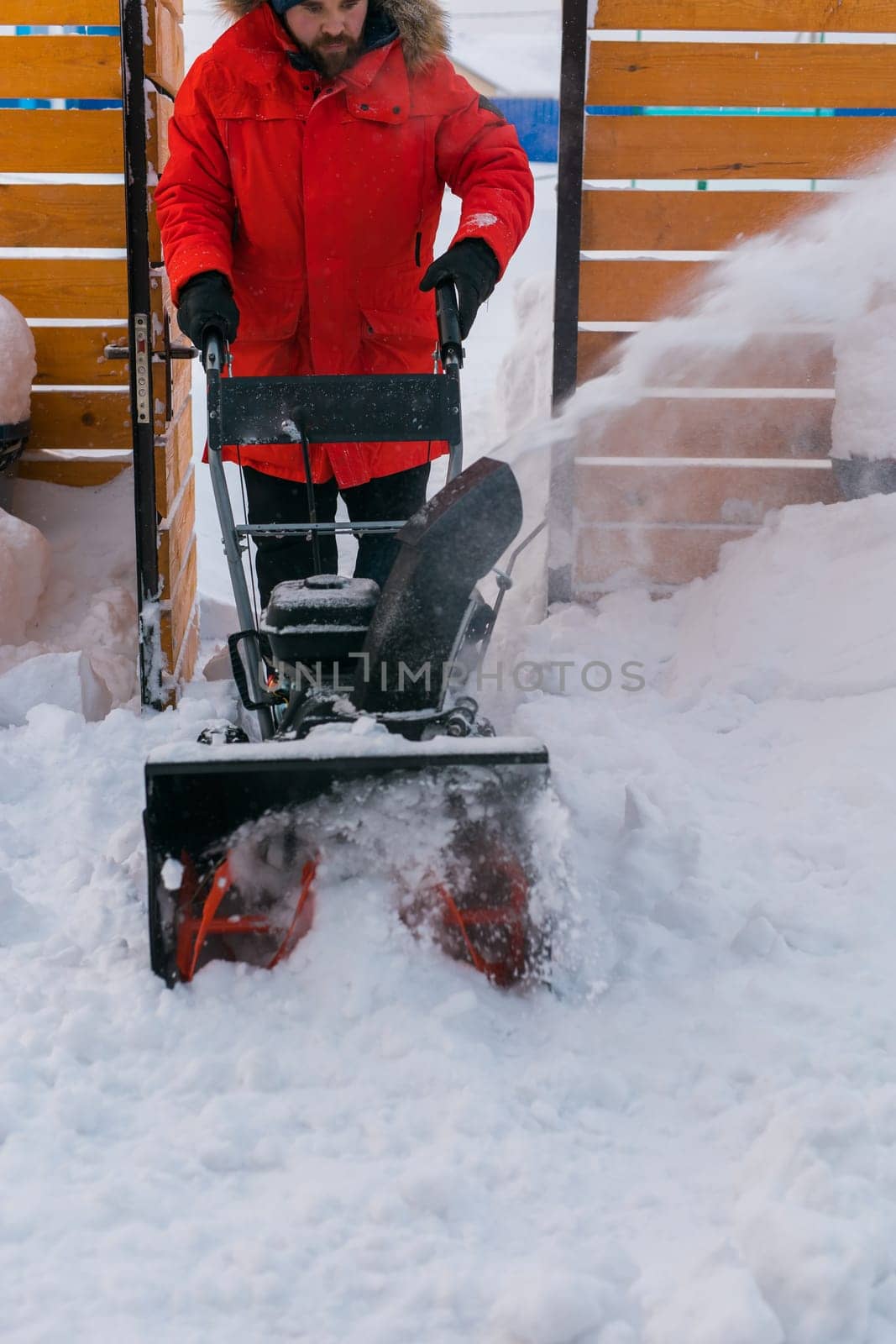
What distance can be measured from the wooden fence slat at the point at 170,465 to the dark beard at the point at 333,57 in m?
1.33

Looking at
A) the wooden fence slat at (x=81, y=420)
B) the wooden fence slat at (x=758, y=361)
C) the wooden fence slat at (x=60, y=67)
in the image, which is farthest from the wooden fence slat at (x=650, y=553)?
the wooden fence slat at (x=60, y=67)

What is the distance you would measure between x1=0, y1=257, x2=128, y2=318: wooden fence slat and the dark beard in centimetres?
156

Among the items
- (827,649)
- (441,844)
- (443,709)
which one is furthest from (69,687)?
(827,649)

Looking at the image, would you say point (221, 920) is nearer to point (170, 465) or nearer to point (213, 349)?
point (213, 349)

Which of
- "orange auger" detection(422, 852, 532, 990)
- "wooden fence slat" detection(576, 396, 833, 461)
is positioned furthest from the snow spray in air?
"orange auger" detection(422, 852, 532, 990)

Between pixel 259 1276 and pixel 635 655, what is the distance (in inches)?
114

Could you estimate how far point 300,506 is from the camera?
3438 millimetres

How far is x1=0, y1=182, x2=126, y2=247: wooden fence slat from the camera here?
164 inches

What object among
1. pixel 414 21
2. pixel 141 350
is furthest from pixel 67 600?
pixel 414 21

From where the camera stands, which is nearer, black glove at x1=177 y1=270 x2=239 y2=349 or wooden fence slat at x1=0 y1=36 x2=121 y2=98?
black glove at x1=177 y1=270 x2=239 y2=349

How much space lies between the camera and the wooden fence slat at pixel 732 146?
4078mm

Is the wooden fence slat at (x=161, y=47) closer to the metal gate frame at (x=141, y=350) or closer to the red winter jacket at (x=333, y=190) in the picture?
the metal gate frame at (x=141, y=350)

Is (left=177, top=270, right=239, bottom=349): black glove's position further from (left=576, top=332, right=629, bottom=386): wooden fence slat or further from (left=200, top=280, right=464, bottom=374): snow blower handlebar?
(left=576, top=332, right=629, bottom=386): wooden fence slat

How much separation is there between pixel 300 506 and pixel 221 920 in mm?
1683
